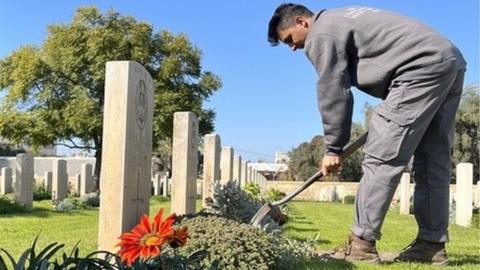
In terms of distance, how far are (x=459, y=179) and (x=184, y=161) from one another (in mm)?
8675

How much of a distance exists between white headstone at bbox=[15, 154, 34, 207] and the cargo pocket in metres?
13.0

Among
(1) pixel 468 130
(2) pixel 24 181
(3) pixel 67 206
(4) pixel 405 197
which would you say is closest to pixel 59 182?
(3) pixel 67 206

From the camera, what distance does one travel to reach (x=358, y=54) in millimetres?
4543

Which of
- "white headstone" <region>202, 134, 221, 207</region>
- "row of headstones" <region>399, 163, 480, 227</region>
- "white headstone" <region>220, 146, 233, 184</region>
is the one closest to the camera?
"white headstone" <region>202, 134, 221, 207</region>

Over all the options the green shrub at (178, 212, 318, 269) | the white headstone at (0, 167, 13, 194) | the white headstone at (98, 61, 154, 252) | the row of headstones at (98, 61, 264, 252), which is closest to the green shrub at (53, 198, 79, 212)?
the white headstone at (0, 167, 13, 194)

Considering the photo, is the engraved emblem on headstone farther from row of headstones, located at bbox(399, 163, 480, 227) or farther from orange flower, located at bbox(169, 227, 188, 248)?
row of headstones, located at bbox(399, 163, 480, 227)

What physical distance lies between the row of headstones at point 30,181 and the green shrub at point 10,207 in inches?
14.6

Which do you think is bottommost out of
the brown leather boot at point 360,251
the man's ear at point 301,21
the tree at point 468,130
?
the brown leather boot at point 360,251

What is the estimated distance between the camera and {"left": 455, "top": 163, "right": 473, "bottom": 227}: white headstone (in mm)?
13758

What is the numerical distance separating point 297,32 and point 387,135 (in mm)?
1002

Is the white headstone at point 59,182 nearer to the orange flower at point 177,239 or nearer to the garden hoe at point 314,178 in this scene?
the garden hoe at point 314,178

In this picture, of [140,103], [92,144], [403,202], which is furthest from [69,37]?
[140,103]

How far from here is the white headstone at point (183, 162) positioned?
7109mm

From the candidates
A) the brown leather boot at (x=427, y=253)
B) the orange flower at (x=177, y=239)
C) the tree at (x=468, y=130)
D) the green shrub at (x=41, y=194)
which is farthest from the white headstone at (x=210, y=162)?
the tree at (x=468, y=130)
